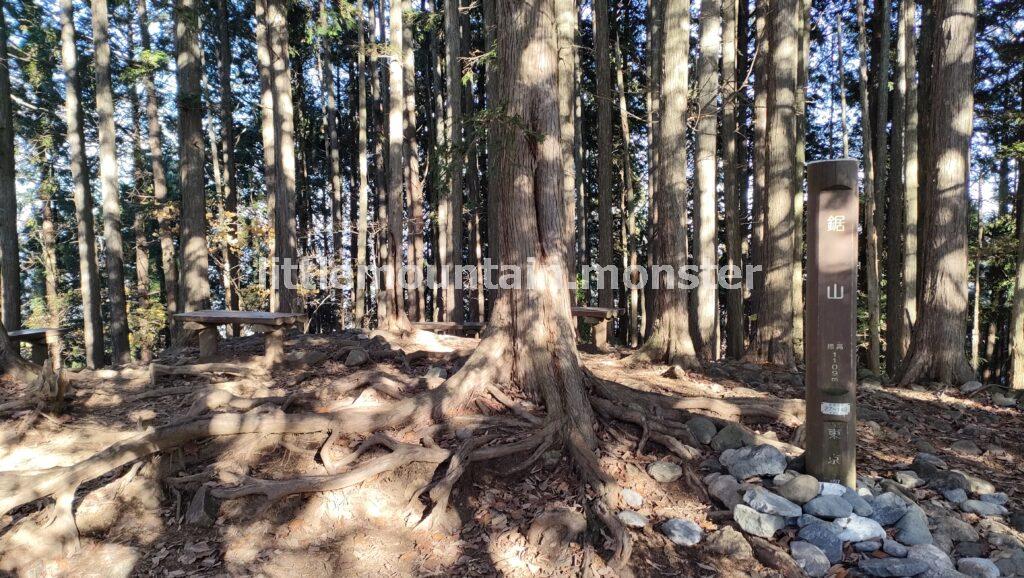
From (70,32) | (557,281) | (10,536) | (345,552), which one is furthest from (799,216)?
(70,32)

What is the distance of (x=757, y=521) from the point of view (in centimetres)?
348

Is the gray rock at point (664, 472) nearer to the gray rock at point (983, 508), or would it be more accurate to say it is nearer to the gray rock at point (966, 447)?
the gray rock at point (983, 508)

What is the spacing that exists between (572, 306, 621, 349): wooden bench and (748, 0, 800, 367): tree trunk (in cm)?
261

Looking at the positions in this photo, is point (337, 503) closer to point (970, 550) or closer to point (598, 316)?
point (970, 550)

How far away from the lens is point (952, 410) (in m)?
6.02

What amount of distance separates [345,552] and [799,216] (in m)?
10.3

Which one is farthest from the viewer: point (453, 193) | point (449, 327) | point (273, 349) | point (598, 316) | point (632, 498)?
point (453, 193)

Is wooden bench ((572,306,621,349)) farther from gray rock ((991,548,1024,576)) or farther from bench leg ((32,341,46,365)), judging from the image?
bench leg ((32,341,46,365))

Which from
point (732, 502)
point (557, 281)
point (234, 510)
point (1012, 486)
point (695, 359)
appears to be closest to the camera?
point (234, 510)

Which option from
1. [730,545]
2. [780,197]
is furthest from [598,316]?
[730,545]

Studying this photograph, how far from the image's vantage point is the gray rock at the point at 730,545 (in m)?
3.24

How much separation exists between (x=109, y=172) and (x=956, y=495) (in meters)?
14.6

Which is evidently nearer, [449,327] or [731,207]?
[449,327]

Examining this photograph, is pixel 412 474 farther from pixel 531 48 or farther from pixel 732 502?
pixel 531 48
